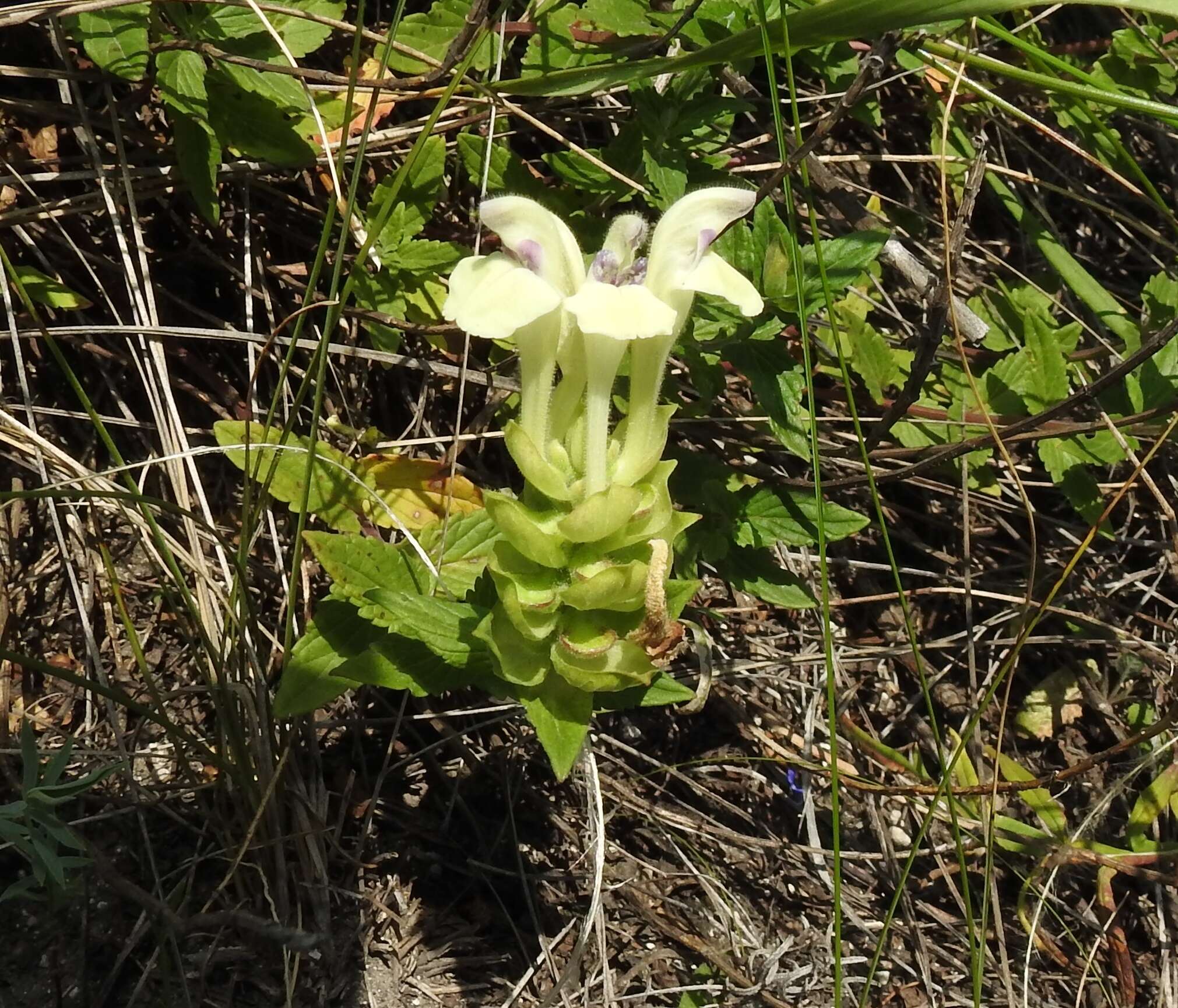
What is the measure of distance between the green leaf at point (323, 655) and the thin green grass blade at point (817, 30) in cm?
110

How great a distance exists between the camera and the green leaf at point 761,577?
7.30ft

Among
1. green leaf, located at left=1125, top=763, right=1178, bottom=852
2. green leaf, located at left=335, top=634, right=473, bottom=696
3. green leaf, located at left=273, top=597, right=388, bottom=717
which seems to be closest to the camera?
green leaf, located at left=335, top=634, right=473, bottom=696

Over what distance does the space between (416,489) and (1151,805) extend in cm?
210

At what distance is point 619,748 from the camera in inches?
103

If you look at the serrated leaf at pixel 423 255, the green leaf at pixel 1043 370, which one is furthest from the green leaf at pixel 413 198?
the green leaf at pixel 1043 370

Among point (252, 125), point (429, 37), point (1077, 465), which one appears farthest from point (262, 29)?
point (1077, 465)

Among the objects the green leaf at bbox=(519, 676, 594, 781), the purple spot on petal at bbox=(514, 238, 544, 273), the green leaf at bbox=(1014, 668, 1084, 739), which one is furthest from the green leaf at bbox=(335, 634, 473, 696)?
the green leaf at bbox=(1014, 668, 1084, 739)

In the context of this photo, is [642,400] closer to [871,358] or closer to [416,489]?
[416,489]

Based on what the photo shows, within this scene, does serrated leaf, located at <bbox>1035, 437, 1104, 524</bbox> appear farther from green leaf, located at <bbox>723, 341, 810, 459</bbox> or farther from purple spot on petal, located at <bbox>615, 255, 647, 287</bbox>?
purple spot on petal, located at <bbox>615, 255, 647, 287</bbox>

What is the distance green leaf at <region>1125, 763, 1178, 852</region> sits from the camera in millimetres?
2754

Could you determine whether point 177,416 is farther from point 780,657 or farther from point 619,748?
point 780,657

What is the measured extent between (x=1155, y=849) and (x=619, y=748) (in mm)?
1459

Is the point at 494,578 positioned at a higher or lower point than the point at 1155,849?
higher

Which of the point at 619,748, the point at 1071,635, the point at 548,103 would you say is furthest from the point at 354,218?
the point at 1071,635
